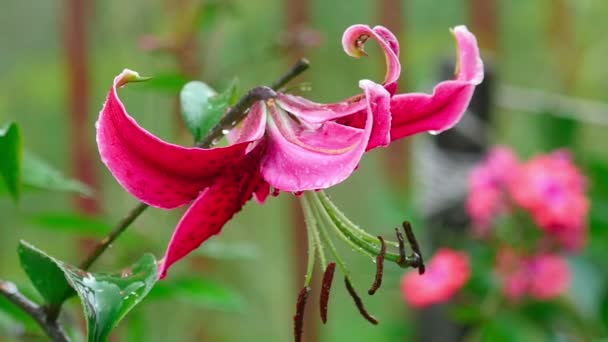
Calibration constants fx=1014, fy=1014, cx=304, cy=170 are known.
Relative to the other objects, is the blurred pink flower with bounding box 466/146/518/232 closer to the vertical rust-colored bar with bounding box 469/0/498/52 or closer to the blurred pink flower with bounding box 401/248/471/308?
the blurred pink flower with bounding box 401/248/471/308

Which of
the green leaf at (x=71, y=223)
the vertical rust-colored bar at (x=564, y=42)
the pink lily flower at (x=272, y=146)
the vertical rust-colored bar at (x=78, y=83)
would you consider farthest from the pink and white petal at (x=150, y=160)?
the vertical rust-colored bar at (x=564, y=42)

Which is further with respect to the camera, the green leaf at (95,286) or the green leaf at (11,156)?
the green leaf at (11,156)

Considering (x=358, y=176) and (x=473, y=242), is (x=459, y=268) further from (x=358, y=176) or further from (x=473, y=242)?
(x=358, y=176)

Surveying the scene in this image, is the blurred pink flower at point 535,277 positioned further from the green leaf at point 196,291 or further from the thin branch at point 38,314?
the thin branch at point 38,314

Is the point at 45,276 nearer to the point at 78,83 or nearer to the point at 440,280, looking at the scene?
the point at 440,280

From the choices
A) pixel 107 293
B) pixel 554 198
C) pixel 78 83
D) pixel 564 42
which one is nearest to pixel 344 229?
pixel 107 293

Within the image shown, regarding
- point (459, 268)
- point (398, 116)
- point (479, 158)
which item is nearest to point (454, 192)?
point (479, 158)

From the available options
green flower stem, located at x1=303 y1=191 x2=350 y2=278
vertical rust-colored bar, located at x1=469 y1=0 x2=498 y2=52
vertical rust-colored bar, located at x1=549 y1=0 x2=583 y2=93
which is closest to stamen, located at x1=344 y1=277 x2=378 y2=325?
green flower stem, located at x1=303 y1=191 x2=350 y2=278
